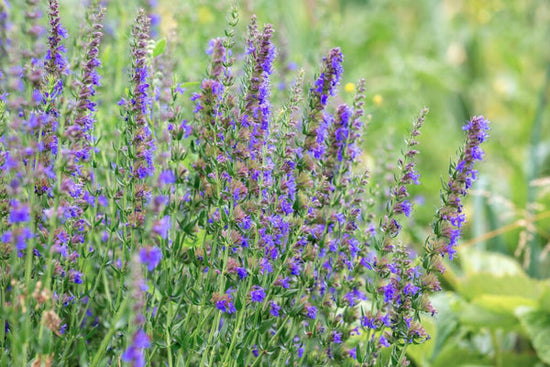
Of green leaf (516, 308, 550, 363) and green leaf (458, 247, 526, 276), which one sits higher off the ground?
green leaf (458, 247, 526, 276)

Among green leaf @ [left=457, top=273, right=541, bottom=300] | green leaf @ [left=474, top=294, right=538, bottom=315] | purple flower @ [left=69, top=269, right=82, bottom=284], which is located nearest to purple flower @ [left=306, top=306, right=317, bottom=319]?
purple flower @ [left=69, top=269, right=82, bottom=284]

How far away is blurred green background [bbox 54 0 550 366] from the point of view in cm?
273

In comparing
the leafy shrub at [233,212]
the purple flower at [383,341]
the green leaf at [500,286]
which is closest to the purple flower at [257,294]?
the leafy shrub at [233,212]

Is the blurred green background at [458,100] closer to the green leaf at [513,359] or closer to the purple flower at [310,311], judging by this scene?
the green leaf at [513,359]

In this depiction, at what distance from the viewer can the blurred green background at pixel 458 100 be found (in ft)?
8.97

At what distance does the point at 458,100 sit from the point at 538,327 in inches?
139

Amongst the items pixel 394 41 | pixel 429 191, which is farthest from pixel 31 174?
pixel 394 41

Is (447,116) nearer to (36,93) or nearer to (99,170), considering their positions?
(99,170)

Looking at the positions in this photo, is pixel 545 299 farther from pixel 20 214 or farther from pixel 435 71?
pixel 435 71

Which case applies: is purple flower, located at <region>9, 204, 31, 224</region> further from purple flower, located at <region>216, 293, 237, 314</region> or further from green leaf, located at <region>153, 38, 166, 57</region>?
green leaf, located at <region>153, 38, 166, 57</region>

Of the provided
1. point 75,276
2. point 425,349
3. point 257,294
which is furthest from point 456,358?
point 75,276

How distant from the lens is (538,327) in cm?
250

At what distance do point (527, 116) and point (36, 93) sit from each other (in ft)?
14.4

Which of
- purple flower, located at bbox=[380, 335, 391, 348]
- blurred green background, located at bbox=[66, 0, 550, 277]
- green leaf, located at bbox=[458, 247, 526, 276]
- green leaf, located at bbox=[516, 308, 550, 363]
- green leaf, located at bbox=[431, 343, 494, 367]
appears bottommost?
green leaf, located at bbox=[431, 343, 494, 367]
